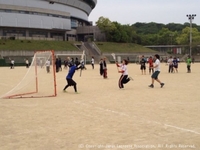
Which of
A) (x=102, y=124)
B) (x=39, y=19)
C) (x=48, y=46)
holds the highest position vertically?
(x=39, y=19)

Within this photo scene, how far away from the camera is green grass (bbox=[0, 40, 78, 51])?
6394 centimetres

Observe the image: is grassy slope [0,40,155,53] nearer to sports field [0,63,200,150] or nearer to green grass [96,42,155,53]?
green grass [96,42,155,53]

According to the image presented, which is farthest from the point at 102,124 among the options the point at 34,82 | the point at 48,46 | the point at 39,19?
the point at 39,19

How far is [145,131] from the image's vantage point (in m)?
6.97

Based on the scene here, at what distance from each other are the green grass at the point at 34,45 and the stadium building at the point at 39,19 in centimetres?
758

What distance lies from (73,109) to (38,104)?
6.73ft

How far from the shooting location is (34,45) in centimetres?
6781

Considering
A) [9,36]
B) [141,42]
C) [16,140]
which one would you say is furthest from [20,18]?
[16,140]

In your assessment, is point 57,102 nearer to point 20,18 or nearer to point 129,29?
point 20,18

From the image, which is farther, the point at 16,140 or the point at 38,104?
the point at 38,104

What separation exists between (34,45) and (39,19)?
49.0ft

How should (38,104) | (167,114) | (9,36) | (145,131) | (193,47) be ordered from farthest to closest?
(193,47), (9,36), (38,104), (167,114), (145,131)

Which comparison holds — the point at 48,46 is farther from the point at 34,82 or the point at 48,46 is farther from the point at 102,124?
the point at 102,124

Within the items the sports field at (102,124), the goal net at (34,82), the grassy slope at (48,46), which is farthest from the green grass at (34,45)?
the sports field at (102,124)
